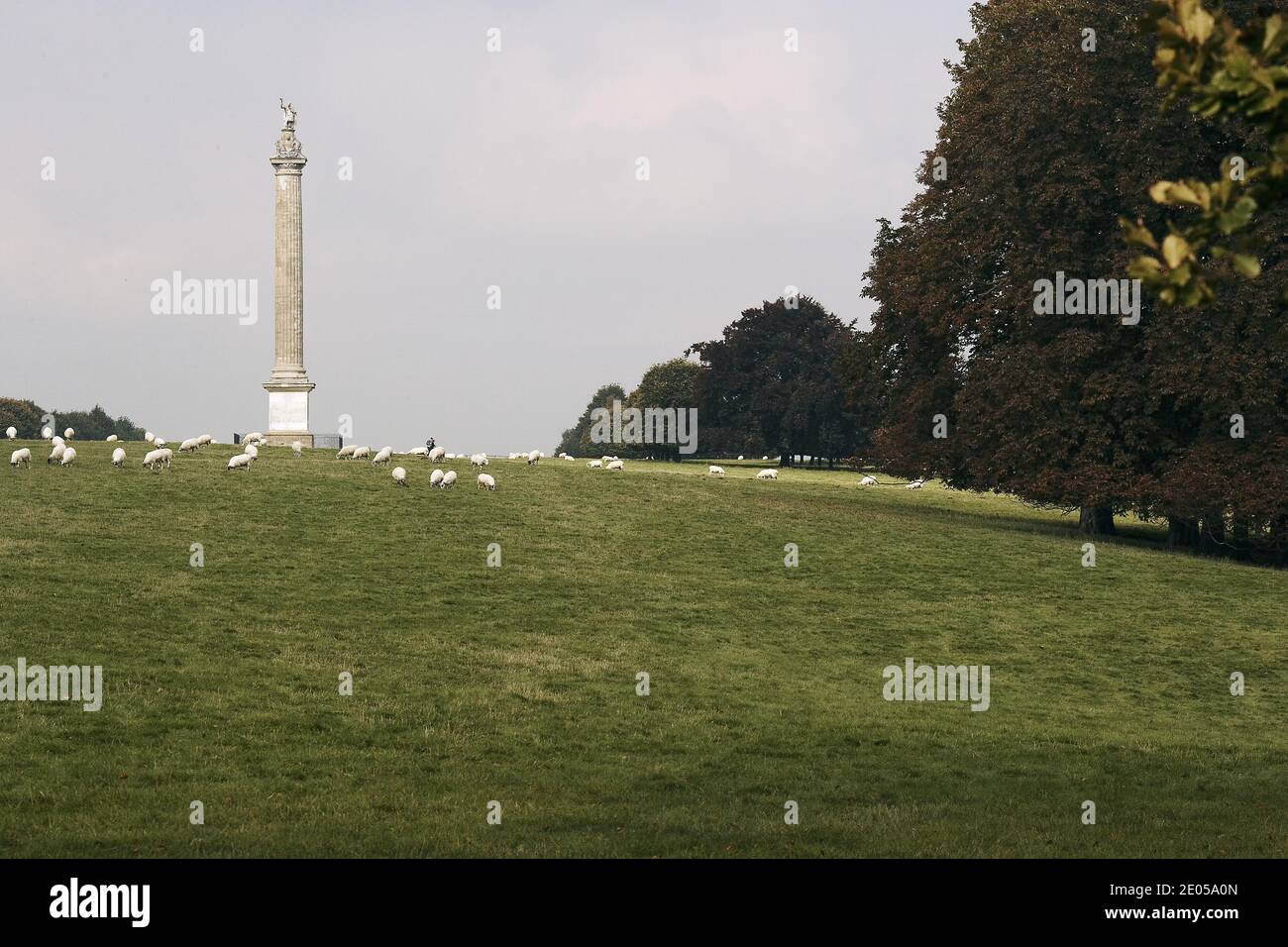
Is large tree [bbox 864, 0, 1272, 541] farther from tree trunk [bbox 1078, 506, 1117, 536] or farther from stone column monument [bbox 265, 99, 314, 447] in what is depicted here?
stone column monument [bbox 265, 99, 314, 447]

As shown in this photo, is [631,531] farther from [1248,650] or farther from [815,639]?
[1248,650]

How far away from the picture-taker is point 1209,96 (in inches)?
345

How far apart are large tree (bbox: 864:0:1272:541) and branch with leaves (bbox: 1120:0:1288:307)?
3714 cm

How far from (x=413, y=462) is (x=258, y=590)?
27595 mm

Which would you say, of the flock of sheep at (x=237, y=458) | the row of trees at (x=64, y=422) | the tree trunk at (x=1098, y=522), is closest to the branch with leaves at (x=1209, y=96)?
the flock of sheep at (x=237, y=458)

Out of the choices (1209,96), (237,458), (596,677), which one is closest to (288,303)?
(237,458)

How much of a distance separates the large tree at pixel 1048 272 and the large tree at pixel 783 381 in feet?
173

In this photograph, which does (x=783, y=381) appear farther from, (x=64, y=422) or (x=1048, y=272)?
(x=64, y=422)

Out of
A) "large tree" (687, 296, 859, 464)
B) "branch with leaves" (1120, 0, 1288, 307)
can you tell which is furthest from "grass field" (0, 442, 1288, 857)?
"large tree" (687, 296, 859, 464)

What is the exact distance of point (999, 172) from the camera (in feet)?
159

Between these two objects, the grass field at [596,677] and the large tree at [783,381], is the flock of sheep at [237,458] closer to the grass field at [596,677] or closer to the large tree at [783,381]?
the grass field at [596,677]

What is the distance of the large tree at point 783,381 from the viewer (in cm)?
10675

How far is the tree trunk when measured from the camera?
5225cm
